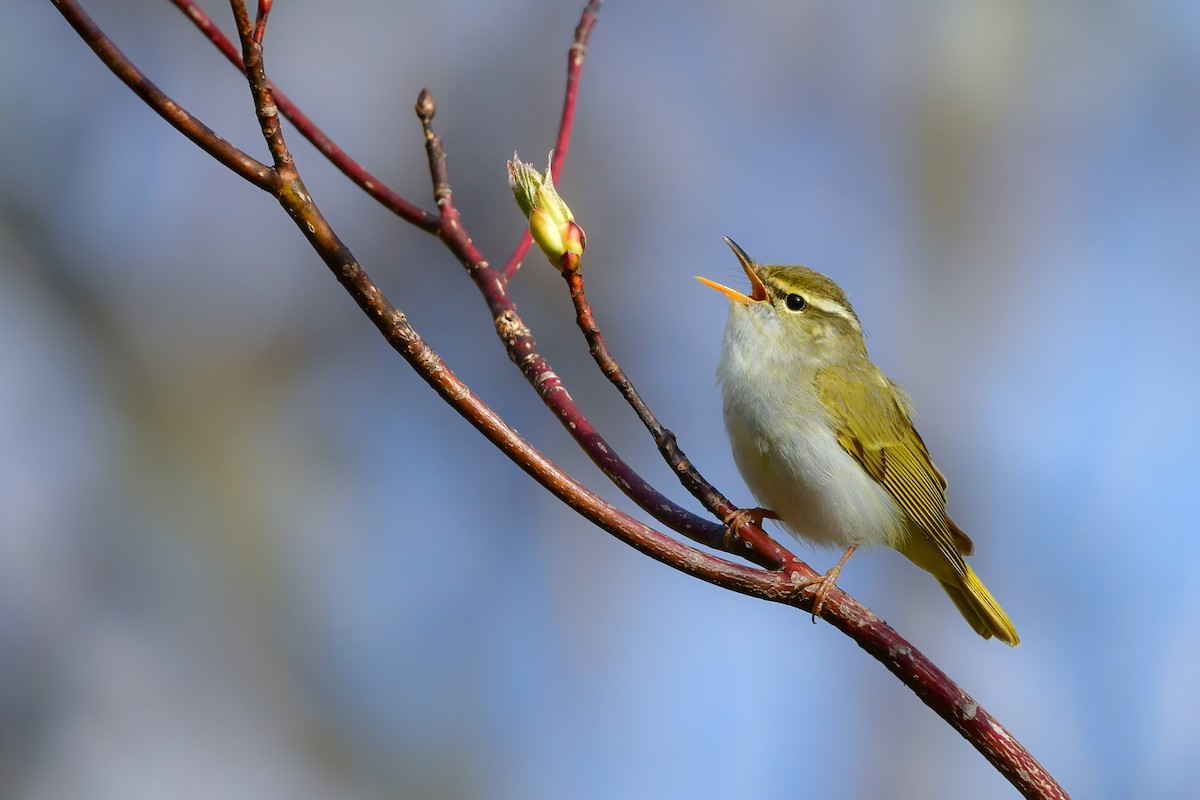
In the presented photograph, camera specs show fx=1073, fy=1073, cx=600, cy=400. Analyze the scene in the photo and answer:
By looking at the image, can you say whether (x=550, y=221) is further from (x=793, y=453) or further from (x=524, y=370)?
(x=793, y=453)

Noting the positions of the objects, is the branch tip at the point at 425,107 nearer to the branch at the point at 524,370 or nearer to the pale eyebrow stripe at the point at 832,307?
the branch at the point at 524,370

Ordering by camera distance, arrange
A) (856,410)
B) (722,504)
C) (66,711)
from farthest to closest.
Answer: (66,711) → (856,410) → (722,504)

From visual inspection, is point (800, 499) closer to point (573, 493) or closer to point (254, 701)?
point (573, 493)

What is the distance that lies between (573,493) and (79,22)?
0.98 meters

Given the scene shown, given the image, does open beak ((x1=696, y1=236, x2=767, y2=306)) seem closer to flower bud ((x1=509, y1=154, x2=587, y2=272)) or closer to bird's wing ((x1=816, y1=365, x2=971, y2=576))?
bird's wing ((x1=816, y1=365, x2=971, y2=576))

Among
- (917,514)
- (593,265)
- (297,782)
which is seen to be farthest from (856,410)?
(297,782)

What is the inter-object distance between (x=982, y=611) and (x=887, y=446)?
0.65 m

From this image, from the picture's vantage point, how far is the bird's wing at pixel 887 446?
12.0 feet

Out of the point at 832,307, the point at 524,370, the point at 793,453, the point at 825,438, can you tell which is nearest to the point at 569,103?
the point at 524,370

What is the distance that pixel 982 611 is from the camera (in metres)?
3.70

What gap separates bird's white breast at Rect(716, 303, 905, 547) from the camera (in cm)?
342

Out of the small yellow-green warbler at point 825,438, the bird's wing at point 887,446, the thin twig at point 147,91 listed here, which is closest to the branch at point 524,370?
the thin twig at point 147,91

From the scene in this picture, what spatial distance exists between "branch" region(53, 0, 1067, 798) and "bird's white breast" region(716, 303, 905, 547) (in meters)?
1.43

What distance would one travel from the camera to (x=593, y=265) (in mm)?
7895
